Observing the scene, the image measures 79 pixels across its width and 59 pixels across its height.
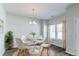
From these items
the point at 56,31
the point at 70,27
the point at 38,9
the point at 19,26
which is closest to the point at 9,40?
the point at 19,26

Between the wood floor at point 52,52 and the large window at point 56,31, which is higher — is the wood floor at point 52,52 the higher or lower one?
the lower one

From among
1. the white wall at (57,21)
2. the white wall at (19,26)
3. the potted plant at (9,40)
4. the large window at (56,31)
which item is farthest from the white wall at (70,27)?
the potted plant at (9,40)

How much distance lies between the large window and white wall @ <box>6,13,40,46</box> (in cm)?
37

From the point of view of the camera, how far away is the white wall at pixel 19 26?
277 centimetres

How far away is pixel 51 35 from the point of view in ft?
9.78

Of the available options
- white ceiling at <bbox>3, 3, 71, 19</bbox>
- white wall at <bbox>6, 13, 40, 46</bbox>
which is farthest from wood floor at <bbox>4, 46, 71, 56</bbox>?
white ceiling at <bbox>3, 3, 71, 19</bbox>

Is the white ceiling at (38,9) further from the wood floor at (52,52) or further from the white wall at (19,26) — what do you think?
the wood floor at (52,52)

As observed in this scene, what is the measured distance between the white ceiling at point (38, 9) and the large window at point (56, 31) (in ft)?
0.99

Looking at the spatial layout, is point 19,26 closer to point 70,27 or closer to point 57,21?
point 57,21

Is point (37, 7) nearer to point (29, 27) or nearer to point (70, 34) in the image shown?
point (29, 27)

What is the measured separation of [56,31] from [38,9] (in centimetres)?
75

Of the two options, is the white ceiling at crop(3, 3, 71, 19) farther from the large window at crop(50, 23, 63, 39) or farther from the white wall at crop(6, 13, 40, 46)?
the large window at crop(50, 23, 63, 39)

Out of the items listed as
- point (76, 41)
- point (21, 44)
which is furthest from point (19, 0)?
point (76, 41)

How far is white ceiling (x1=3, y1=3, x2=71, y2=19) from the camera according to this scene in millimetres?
2668
